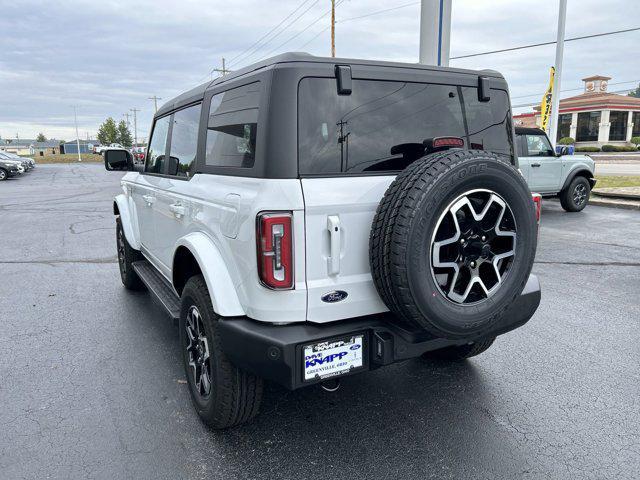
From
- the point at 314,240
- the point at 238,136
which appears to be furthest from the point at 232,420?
the point at 238,136

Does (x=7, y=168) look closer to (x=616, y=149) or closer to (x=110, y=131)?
(x=616, y=149)

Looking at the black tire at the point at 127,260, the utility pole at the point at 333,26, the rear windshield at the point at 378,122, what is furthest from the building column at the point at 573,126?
the rear windshield at the point at 378,122

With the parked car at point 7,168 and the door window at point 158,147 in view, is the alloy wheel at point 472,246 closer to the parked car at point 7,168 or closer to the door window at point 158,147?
the door window at point 158,147

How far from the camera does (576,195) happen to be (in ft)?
37.9

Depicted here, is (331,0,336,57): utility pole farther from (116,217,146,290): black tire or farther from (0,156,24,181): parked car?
(116,217,146,290): black tire

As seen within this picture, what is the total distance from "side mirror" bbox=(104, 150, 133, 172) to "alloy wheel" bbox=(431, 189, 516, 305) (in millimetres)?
3301

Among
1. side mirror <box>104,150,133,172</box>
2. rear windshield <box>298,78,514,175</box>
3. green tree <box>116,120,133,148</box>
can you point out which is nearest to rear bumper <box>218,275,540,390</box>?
rear windshield <box>298,78,514,175</box>

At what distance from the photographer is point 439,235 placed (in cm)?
235

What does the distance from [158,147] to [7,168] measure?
25.9 metres

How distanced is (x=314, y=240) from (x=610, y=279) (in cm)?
508

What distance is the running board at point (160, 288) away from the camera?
337cm

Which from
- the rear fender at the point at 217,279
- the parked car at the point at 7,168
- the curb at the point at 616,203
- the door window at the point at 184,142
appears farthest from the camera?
the parked car at the point at 7,168

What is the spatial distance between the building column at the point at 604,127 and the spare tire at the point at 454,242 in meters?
56.5

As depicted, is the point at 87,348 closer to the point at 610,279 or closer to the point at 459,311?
the point at 459,311
